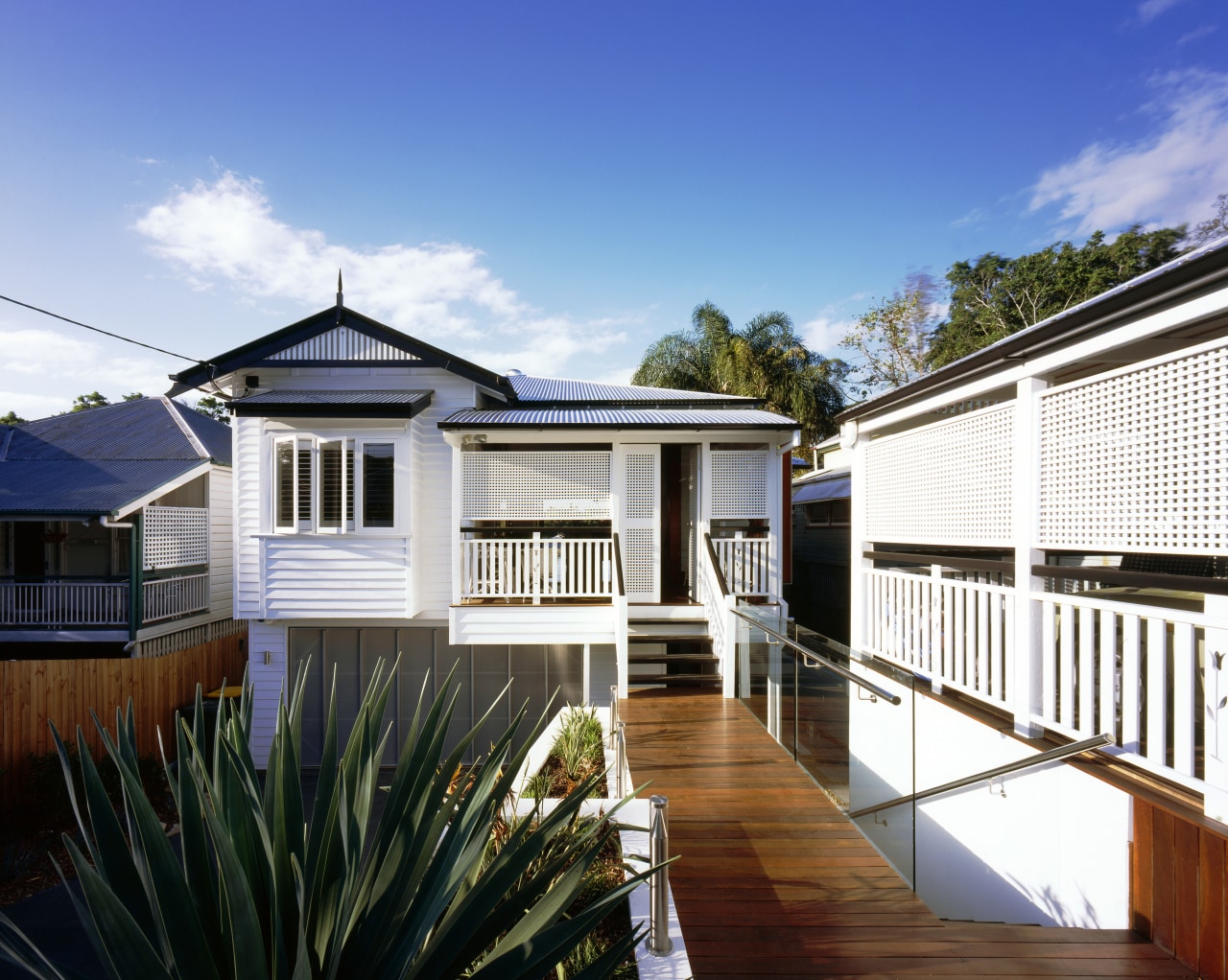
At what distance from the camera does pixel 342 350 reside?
9.74 meters

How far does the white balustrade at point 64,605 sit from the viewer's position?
11.2 m

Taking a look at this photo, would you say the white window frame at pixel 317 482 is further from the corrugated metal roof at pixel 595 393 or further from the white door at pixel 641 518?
the white door at pixel 641 518

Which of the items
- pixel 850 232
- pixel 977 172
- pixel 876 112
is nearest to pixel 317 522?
pixel 876 112

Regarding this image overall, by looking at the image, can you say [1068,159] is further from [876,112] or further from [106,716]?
[106,716]

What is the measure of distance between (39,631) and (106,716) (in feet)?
11.9

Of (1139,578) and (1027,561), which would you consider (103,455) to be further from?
(1139,578)

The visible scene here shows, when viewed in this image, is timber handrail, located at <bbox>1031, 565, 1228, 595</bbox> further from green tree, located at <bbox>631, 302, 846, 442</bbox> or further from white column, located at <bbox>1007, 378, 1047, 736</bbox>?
green tree, located at <bbox>631, 302, 846, 442</bbox>

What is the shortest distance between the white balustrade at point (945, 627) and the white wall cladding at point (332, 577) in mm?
6451

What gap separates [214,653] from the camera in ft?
38.8

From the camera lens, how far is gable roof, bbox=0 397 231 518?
1102 cm

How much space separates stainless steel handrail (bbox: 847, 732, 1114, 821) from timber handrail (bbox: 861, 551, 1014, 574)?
1368 millimetres

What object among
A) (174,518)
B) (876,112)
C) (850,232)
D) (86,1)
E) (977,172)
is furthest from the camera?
(977,172)

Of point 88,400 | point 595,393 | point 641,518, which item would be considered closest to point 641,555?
point 641,518

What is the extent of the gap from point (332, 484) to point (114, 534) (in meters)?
7.64
